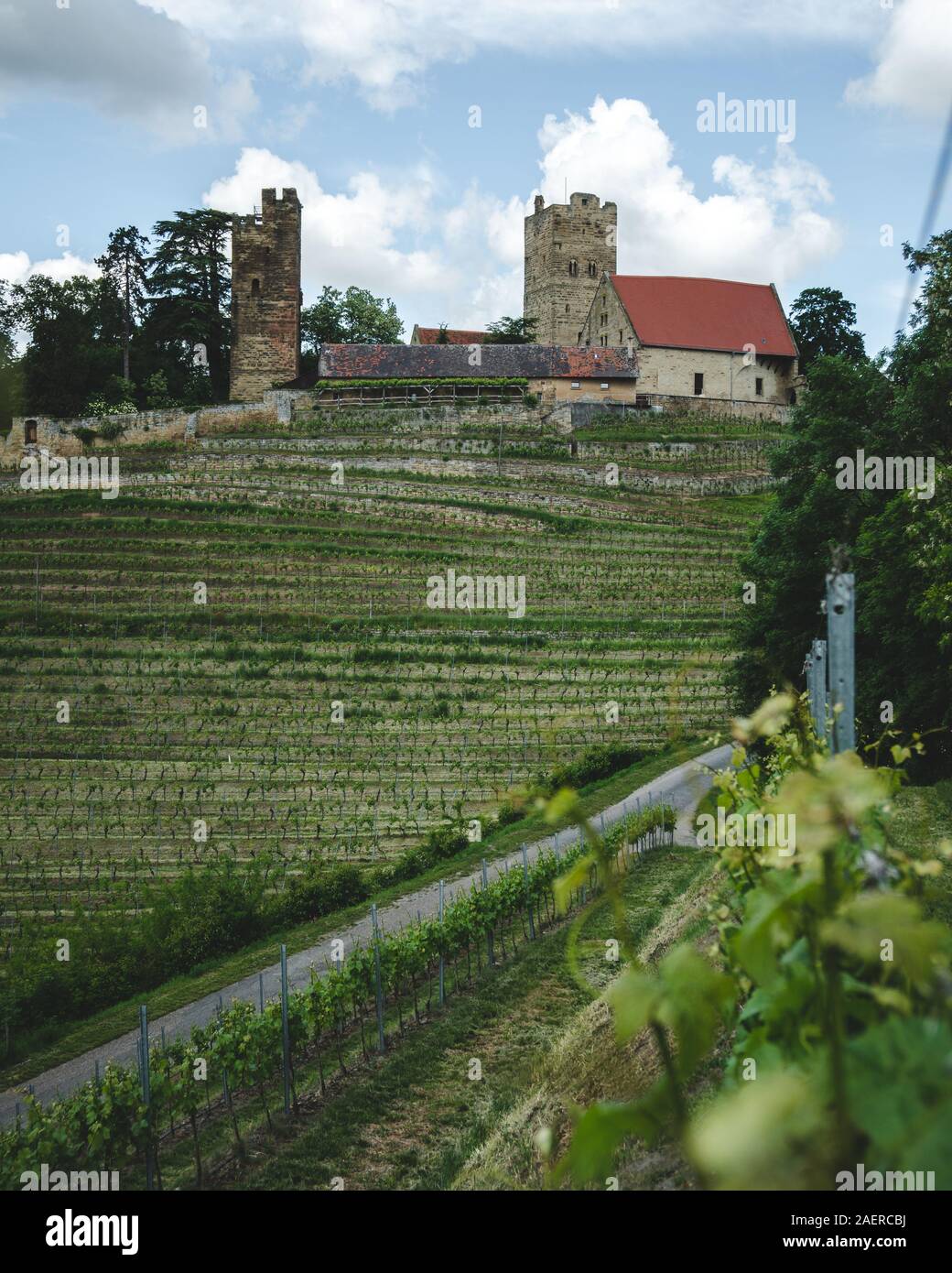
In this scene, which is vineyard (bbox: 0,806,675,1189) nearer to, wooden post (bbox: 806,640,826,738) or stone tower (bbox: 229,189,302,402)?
wooden post (bbox: 806,640,826,738)

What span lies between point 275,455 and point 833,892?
52074mm

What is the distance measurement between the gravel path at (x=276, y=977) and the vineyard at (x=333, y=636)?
2.54 metres

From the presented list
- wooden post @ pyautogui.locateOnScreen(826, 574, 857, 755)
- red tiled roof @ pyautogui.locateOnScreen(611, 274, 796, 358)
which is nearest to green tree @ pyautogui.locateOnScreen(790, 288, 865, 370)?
red tiled roof @ pyautogui.locateOnScreen(611, 274, 796, 358)

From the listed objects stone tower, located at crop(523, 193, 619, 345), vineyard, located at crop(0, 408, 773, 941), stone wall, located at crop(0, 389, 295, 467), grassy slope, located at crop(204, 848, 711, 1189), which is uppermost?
stone tower, located at crop(523, 193, 619, 345)

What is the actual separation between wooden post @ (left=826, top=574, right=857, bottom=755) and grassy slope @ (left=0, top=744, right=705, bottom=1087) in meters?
5.07

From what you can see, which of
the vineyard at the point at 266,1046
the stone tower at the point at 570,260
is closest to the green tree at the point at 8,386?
the stone tower at the point at 570,260

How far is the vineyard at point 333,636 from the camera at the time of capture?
911 inches

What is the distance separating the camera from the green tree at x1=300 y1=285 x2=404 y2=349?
70438 millimetres

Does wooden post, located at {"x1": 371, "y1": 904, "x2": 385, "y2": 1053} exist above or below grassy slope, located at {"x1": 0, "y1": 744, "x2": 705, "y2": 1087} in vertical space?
above

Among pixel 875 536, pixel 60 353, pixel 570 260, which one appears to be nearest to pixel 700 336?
pixel 570 260

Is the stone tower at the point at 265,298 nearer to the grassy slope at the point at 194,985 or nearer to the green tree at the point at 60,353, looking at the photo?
the green tree at the point at 60,353

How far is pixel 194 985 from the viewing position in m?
15.3

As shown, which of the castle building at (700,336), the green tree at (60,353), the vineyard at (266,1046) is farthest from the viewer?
the castle building at (700,336)

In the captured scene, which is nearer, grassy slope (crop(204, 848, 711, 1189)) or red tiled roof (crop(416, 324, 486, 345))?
grassy slope (crop(204, 848, 711, 1189))
